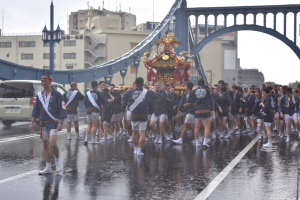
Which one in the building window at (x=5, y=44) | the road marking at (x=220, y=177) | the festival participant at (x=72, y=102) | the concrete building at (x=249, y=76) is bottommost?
the road marking at (x=220, y=177)

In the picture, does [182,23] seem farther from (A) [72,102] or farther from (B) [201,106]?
(B) [201,106]

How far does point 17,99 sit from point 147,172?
10600 mm

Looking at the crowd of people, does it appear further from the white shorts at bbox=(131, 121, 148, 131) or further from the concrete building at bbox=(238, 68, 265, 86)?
the concrete building at bbox=(238, 68, 265, 86)

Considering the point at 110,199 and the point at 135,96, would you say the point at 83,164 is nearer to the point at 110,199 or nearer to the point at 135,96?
the point at 135,96

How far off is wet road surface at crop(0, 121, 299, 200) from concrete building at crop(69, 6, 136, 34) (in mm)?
73072

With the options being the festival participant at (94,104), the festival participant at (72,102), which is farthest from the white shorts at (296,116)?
A: the festival participant at (72,102)

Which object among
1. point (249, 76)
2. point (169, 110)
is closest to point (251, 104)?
point (169, 110)

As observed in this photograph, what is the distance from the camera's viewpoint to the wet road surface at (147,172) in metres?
6.62

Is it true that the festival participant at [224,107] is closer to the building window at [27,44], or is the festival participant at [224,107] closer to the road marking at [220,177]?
the road marking at [220,177]

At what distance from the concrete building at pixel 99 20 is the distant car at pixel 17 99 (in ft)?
216

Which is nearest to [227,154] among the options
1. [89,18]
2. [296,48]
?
[296,48]

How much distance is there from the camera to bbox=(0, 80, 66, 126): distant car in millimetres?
17562

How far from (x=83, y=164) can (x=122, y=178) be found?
1.67m

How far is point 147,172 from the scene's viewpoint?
8336 millimetres
